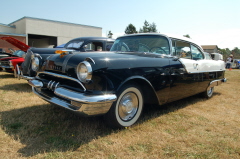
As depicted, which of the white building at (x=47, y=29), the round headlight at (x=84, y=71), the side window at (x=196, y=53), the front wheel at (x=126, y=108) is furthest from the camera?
the white building at (x=47, y=29)

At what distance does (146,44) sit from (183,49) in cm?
77

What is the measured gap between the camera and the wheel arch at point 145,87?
2.34 meters

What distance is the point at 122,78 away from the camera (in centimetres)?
222

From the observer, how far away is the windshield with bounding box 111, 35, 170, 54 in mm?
3217

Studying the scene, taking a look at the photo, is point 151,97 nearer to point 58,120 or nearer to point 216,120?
point 216,120

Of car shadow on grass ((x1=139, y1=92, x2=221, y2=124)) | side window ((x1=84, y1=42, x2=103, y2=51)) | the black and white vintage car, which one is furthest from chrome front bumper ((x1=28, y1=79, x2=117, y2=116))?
side window ((x1=84, y1=42, x2=103, y2=51))

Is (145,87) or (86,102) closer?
(86,102)

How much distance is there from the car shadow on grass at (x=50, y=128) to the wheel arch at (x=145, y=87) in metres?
0.34

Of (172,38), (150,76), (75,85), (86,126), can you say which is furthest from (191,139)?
(172,38)

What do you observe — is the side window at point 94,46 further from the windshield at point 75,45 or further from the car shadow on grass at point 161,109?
the car shadow on grass at point 161,109

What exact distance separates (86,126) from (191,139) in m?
1.33

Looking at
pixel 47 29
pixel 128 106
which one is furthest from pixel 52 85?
pixel 47 29

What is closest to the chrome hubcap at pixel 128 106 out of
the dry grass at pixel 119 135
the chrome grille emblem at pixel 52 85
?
the dry grass at pixel 119 135

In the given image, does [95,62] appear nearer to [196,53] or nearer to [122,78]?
[122,78]
